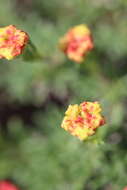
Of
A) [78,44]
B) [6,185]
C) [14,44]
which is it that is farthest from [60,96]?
[14,44]

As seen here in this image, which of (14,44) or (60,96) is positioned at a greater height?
(60,96)

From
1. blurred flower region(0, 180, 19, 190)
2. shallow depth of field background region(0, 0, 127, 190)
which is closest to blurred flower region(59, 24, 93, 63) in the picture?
shallow depth of field background region(0, 0, 127, 190)

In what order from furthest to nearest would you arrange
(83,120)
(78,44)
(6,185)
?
(6,185) < (78,44) < (83,120)

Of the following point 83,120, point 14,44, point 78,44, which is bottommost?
point 83,120

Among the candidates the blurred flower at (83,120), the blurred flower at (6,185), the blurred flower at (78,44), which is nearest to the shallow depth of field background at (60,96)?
the blurred flower at (6,185)

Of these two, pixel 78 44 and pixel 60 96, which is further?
pixel 60 96

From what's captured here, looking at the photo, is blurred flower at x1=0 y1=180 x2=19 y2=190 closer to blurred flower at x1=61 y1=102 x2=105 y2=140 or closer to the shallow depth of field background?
the shallow depth of field background

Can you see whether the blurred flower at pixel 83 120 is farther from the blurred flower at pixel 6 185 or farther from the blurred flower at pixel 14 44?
the blurred flower at pixel 6 185

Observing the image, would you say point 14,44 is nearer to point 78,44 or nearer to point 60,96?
point 78,44

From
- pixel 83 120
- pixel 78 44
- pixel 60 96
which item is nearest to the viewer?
pixel 83 120
